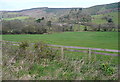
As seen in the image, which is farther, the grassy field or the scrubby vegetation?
the grassy field

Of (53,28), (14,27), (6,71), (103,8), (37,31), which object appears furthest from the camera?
(103,8)

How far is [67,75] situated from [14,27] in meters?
29.2

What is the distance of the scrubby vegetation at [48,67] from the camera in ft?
15.4

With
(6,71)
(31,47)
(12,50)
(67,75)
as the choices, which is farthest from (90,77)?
(12,50)

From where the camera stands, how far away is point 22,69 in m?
5.42

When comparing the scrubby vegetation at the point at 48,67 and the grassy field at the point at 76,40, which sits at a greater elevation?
the scrubby vegetation at the point at 48,67

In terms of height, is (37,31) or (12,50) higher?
(12,50)

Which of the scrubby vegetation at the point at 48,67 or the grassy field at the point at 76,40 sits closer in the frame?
the scrubby vegetation at the point at 48,67

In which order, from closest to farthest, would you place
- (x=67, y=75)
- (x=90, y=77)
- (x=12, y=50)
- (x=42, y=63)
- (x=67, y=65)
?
(x=90, y=77), (x=67, y=75), (x=67, y=65), (x=42, y=63), (x=12, y=50)

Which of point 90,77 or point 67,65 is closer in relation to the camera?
point 90,77

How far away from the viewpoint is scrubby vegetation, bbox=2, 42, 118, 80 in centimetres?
470

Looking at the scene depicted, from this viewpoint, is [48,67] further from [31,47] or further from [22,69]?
[31,47]

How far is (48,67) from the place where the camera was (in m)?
5.99

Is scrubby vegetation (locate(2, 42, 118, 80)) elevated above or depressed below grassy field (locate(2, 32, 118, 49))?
above
